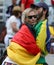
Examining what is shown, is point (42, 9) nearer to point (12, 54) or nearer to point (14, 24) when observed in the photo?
point (12, 54)

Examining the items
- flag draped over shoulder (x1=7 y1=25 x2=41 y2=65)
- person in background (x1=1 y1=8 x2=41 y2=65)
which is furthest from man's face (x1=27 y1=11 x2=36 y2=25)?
flag draped over shoulder (x1=7 y1=25 x2=41 y2=65)

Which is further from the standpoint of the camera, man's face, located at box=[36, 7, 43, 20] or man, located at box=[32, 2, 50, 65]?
man's face, located at box=[36, 7, 43, 20]

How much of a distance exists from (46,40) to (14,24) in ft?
14.2

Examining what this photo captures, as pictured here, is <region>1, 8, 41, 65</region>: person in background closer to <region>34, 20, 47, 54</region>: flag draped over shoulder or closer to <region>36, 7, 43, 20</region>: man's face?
<region>34, 20, 47, 54</region>: flag draped over shoulder

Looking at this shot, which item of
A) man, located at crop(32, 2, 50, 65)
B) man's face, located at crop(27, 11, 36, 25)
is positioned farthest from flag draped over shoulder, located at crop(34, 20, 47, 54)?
man's face, located at crop(27, 11, 36, 25)

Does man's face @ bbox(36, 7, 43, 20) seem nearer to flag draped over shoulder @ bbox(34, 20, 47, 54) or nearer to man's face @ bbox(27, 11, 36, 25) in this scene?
man's face @ bbox(27, 11, 36, 25)

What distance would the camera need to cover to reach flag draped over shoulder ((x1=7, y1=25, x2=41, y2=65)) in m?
5.10

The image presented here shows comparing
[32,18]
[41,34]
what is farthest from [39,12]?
[41,34]

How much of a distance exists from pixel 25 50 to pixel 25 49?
1 centimetres

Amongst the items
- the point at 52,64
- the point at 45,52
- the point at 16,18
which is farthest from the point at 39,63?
the point at 16,18

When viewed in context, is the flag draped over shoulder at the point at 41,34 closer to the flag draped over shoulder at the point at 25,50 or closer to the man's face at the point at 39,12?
the flag draped over shoulder at the point at 25,50

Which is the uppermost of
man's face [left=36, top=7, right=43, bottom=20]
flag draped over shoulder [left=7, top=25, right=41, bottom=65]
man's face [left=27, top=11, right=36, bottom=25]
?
man's face [left=36, top=7, right=43, bottom=20]

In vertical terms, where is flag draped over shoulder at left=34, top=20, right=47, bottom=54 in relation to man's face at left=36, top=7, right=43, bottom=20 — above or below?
below

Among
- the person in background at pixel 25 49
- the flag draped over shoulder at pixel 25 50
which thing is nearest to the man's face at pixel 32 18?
the person in background at pixel 25 49
